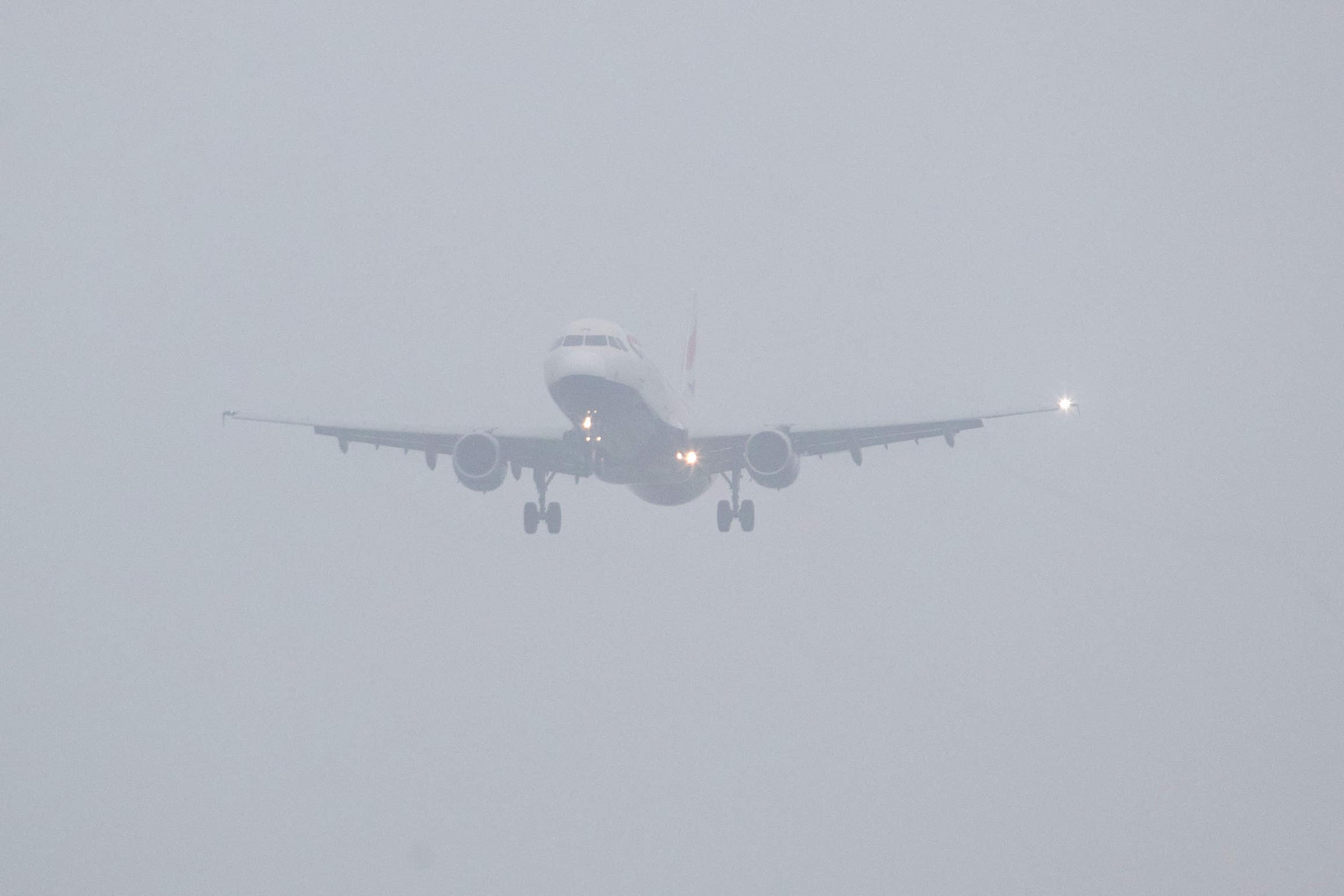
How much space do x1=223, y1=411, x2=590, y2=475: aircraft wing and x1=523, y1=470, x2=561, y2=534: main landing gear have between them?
1.16 ft

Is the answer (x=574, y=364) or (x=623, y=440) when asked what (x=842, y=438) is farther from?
(x=574, y=364)

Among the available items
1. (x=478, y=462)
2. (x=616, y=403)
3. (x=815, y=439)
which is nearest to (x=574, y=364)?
(x=616, y=403)

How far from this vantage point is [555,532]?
172 feet

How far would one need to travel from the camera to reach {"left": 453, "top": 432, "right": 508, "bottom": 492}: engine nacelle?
47.8 m

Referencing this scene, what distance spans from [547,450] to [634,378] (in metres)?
5.34

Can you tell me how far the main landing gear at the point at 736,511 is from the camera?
53875mm

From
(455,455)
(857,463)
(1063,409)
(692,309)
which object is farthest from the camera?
(692,309)

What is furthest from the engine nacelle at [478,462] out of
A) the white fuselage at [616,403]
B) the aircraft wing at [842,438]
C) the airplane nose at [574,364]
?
the aircraft wing at [842,438]

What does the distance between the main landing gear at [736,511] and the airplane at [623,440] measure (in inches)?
1.5

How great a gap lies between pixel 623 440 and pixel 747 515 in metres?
8.79

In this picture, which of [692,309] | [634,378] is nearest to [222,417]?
[634,378]

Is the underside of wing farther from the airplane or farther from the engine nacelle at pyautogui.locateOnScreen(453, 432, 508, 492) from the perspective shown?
the engine nacelle at pyautogui.locateOnScreen(453, 432, 508, 492)

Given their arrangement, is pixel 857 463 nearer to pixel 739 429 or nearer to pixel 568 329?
pixel 739 429

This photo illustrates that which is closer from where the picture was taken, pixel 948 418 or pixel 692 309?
pixel 948 418
